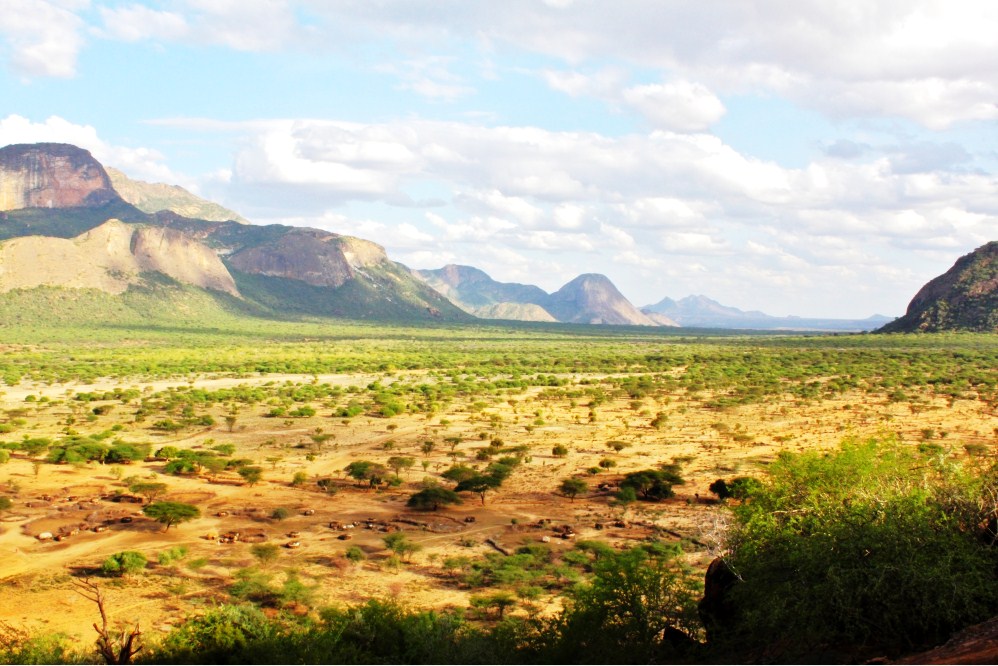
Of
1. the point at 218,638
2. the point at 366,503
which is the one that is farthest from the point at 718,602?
the point at 366,503

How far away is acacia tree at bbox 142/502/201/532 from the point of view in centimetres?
2394

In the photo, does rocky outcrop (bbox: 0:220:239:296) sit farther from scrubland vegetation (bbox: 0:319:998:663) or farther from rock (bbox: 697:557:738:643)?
rock (bbox: 697:557:738:643)

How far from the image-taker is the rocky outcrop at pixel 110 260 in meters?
143

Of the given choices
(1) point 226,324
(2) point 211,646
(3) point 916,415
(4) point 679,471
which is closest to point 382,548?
(2) point 211,646

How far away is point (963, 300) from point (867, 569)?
135 m

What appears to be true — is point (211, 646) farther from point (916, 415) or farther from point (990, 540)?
point (916, 415)

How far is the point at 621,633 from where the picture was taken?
13883 mm

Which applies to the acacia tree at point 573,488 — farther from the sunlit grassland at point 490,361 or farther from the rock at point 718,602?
the sunlit grassland at point 490,361

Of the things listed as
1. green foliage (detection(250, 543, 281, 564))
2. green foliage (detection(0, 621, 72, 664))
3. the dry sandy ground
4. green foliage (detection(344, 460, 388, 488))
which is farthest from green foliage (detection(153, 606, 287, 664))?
green foliage (detection(344, 460, 388, 488))

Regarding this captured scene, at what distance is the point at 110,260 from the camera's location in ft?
523

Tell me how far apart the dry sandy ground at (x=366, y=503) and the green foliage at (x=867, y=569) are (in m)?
2.00

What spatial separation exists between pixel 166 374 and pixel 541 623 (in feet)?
215

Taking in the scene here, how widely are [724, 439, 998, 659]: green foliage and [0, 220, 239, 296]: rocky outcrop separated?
155962 mm

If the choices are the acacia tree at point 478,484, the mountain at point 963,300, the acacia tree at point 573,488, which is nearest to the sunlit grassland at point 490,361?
the mountain at point 963,300
